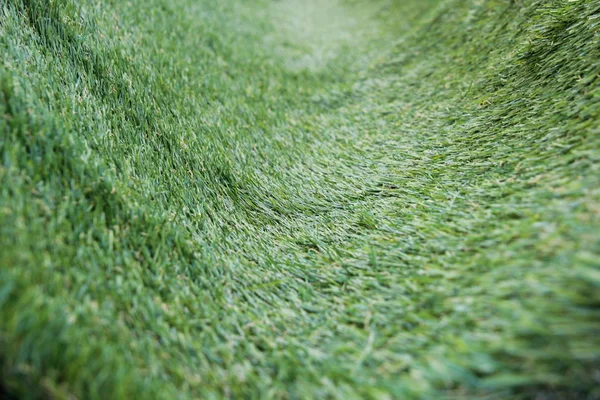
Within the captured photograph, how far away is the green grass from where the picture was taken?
929 millimetres

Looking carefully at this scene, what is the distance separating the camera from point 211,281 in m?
1.37

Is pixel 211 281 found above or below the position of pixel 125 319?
above

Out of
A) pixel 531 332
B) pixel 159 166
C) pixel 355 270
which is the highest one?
pixel 159 166

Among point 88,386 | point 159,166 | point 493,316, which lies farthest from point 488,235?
point 159,166

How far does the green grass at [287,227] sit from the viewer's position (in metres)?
0.93

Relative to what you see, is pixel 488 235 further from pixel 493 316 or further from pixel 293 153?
pixel 293 153

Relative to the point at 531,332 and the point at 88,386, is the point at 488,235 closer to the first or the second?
the point at 531,332

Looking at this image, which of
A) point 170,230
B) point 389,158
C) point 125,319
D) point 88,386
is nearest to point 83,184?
point 170,230

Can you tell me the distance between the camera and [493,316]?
100 cm

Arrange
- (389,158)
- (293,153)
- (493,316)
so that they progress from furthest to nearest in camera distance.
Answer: (293,153) → (389,158) → (493,316)

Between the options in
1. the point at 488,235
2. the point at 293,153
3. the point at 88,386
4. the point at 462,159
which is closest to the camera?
the point at 88,386

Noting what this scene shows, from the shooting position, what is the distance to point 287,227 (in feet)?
5.84

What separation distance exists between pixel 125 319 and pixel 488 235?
119cm

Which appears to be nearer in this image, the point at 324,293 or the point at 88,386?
the point at 88,386
